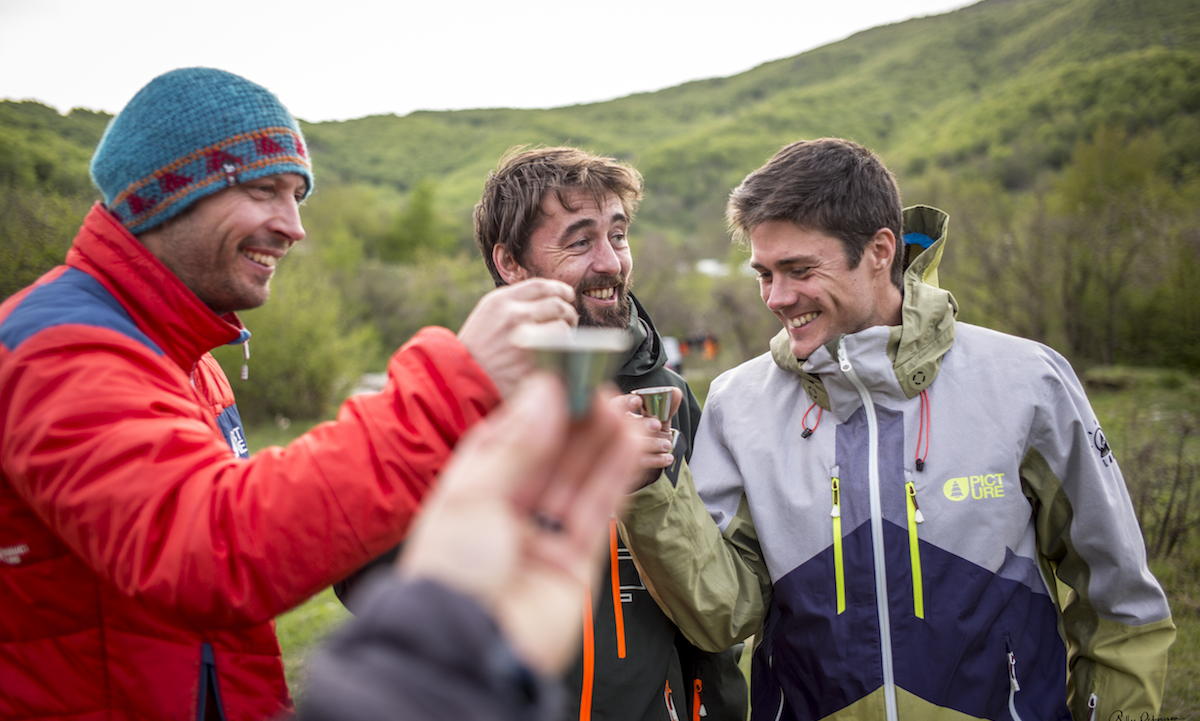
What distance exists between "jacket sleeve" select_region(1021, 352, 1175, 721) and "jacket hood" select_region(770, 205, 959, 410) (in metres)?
0.40

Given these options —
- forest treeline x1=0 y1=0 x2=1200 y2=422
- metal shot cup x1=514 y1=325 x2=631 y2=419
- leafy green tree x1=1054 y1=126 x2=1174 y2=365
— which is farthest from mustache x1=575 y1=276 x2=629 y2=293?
leafy green tree x1=1054 y1=126 x2=1174 y2=365

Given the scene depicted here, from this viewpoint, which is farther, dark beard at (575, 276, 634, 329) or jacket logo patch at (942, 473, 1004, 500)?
dark beard at (575, 276, 634, 329)

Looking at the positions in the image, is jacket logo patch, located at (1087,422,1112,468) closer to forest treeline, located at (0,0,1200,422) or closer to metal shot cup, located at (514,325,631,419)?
metal shot cup, located at (514,325,631,419)

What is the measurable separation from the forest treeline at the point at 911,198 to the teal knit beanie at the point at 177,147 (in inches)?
63.6

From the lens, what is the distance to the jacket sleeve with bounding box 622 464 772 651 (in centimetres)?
224

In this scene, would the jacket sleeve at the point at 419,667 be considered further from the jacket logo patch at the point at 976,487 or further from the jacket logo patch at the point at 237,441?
the jacket logo patch at the point at 976,487

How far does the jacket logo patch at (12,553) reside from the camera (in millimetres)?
1517

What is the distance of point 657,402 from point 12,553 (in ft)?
5.52

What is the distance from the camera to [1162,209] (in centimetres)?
1830

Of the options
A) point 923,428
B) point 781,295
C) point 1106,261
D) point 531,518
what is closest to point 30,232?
point 781,295

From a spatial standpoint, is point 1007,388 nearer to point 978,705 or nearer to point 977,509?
point 977,509

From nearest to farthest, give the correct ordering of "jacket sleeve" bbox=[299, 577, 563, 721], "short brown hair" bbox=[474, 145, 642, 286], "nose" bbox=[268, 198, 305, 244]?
"jacket sleeve" bbox=[299, 577, 563, 721] → "nose" bbox=[268, 198, 305, 244] → "short brown hair" bbox=[474, 145, 642, 286]

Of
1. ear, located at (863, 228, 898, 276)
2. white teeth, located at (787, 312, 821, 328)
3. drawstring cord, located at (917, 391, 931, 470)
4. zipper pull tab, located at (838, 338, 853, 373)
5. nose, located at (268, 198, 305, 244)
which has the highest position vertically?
nose, located at (268, 198, 305, 244)

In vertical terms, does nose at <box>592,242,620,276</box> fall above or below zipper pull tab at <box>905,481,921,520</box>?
above
